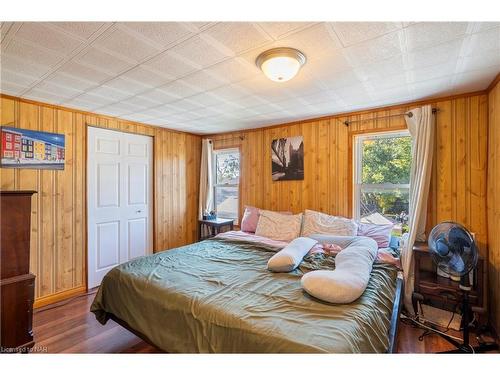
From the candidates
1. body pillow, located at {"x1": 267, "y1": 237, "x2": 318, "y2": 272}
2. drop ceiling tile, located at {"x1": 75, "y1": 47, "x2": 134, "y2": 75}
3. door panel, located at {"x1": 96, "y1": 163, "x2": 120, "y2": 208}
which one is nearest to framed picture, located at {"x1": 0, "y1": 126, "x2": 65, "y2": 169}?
door panel, located at {"x1": 96, "y1": 163, "x2": 120, "y2": 208}

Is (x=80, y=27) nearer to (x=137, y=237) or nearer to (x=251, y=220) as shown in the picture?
(x=251, y=220)

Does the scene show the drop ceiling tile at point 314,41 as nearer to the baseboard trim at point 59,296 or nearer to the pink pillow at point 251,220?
the pink pillow at point 251,220

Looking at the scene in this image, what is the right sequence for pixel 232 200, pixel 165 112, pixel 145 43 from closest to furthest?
1. pixel 145 43
2. pixel 165 112
3. pixel 232 200

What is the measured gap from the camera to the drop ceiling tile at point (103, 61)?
163 cm

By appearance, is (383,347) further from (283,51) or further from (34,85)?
(34,85)

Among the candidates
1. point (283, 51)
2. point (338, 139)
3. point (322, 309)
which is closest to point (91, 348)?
point (322, 309)

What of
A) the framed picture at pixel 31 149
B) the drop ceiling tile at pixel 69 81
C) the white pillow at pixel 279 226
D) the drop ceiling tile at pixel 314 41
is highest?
the drop ceiling tile at pixel 69 81

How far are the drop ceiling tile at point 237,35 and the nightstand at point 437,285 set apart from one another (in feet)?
7.40

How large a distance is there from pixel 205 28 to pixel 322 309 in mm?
1713

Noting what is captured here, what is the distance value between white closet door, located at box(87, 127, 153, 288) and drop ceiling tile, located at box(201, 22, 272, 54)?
2.43m

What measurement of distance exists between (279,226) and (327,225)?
1.93 feet

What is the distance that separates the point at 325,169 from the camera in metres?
3.28

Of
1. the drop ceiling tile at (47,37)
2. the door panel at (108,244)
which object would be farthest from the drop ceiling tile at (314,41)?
the door panel at (108,244)
